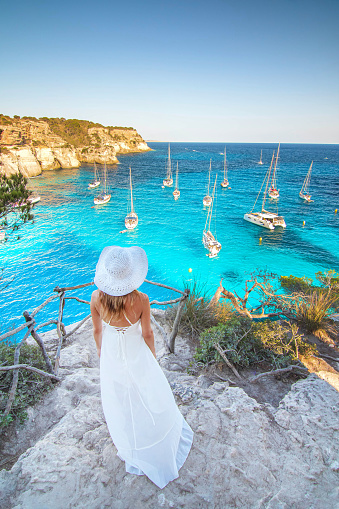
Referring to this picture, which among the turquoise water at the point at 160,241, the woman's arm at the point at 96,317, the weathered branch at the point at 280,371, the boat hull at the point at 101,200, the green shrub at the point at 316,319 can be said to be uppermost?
the woman's arm at the point at 96,317

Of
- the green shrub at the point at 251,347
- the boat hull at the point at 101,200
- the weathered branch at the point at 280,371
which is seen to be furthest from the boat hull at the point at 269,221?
the weathered branch at the point at 280,371

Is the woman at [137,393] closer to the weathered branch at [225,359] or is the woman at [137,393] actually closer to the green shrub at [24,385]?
the green shrub at [24,385]

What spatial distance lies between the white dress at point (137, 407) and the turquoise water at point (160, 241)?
12158 mm

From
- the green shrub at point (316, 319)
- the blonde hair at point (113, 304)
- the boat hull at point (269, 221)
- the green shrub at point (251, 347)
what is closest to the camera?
the blonde hair at point (113, 304)

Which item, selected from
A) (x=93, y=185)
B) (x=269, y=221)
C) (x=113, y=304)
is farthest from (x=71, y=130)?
(x=113, y=304)

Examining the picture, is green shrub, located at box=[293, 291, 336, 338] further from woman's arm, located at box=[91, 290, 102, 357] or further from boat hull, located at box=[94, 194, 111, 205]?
boat hull, located at box=[94, 194, 111, 205]

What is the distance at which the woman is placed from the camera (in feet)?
6.27

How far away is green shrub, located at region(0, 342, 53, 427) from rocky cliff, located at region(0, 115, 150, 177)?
81.2 ft

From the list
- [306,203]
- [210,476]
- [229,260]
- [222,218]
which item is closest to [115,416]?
[210,476]

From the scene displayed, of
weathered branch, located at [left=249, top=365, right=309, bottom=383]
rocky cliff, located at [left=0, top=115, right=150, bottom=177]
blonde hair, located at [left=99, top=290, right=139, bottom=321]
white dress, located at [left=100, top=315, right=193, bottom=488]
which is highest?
rocky cliff, located at [left=0, top=115, right=150, bottom=177]

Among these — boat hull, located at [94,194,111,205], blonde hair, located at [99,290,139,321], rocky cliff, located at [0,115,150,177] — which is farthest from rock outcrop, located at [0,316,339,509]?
boat hull, located at [94,194,111,205]

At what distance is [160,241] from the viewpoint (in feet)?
74.6

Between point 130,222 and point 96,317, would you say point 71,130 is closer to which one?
point 130,222

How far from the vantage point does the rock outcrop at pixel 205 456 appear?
6.04 ft
